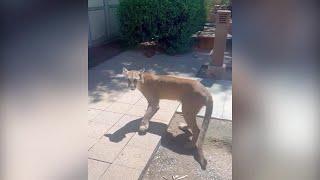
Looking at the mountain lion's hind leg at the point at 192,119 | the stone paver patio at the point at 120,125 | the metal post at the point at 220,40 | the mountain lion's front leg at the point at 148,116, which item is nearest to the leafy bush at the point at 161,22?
the metal post at the point at 220,40

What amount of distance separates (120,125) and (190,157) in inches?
35.7

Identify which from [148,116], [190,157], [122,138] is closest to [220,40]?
[148,116]

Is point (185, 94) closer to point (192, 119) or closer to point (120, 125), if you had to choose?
point (192, 119)

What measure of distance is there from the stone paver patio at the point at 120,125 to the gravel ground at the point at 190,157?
8 cm

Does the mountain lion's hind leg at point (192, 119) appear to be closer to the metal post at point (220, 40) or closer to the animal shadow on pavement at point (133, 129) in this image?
the animal shadow on pavement at point (133, 129)

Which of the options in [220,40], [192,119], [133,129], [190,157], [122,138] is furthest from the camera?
[220,40]

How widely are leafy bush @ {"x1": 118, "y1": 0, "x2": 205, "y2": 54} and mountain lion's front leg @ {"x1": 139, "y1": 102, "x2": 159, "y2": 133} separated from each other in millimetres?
3641

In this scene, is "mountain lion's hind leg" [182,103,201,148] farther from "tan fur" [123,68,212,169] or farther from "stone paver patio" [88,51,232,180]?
"stone paver patio" [88,51,232,180]

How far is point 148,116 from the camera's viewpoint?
2783mm

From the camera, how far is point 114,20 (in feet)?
23.2

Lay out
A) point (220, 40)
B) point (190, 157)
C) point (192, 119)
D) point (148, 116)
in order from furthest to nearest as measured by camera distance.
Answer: point (220, 40)
point (148, 116)
point (192, 119)
point (190, 157)

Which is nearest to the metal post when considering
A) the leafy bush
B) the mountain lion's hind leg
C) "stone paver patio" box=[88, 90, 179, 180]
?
"stone paver patio" box=[88, 90, 179, 180]

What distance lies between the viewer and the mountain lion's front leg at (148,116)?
2.68m

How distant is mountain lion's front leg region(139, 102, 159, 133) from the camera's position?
8.79 feet
